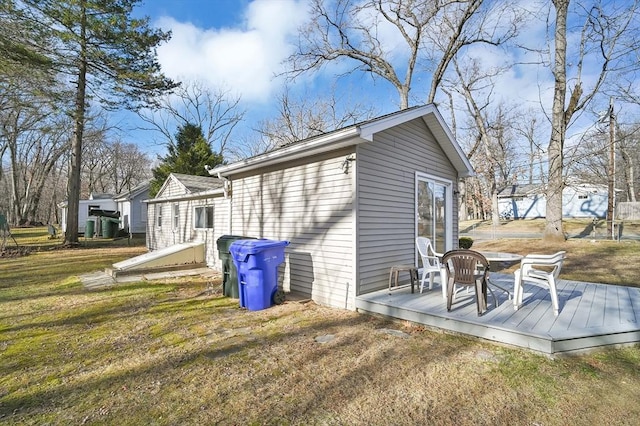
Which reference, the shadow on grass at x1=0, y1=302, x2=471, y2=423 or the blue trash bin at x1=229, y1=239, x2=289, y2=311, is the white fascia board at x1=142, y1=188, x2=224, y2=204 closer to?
the blue trash bin at x1=229, y1=239, x2=289, y2=311

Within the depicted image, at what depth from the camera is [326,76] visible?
16.7 meters

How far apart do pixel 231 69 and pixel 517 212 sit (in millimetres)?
30679

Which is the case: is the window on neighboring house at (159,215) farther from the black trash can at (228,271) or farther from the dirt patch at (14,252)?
the black trash can at (228,271)

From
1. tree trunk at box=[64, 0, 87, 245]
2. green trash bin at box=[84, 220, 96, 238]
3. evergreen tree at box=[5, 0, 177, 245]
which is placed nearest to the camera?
evergreen tree at box=[5, 0, 177, 245]

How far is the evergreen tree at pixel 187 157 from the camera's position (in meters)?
20.3

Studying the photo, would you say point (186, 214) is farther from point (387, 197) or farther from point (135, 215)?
point (135, 215)

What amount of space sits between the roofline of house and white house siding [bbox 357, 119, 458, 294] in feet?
1.03

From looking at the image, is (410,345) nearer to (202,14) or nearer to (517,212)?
(202,14)

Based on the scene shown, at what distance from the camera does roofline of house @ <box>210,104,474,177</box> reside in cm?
489

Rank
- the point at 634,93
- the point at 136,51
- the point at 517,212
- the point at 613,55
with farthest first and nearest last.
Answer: the point at 517,212 < the point at 136,51 < the point at 634,93 < the point at 613,55

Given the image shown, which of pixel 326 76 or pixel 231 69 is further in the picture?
pixel 231 69

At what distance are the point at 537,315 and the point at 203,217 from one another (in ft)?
30.1

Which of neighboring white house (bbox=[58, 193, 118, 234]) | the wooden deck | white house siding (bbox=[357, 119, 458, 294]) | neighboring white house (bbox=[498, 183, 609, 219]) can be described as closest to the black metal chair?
the wooden deck

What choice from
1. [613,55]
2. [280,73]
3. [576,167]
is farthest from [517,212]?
[280,73]
